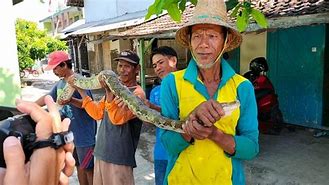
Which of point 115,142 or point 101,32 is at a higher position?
point 101,32

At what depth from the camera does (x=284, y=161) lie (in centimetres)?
537

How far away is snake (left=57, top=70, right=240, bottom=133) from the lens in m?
1.69

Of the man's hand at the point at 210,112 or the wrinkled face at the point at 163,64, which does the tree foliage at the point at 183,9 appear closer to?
the wrinkled face at the point at 163,64

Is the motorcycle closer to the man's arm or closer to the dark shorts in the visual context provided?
A: the dark shorts

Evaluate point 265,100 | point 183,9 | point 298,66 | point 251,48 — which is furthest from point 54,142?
point 251,48

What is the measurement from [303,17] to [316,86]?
3283mm

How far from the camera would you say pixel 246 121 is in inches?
70.7

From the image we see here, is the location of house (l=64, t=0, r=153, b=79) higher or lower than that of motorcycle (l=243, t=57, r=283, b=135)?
higher

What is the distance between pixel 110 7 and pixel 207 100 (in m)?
16.9

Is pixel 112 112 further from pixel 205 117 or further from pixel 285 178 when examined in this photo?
pixel 285 178

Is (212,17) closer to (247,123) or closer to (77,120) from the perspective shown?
(247,123)

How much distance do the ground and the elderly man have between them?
9.76 ft

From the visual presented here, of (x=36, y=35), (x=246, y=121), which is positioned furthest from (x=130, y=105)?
(x=36, y=35)

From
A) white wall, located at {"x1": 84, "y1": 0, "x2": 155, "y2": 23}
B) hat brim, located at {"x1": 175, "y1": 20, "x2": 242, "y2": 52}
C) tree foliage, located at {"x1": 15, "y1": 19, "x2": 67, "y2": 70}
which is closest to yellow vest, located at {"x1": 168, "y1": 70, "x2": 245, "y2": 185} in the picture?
hat brim, located at {"x1": 175, "y1": 20, "x2": 242, "y2": 52}
